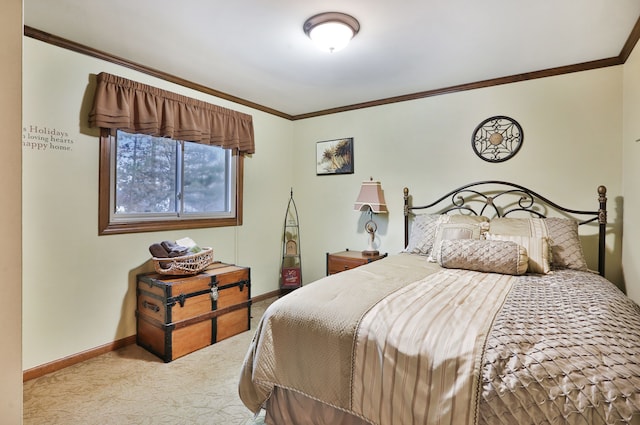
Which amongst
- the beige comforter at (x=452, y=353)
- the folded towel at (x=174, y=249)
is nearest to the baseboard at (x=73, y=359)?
the folded towel at (x=174, y=249)

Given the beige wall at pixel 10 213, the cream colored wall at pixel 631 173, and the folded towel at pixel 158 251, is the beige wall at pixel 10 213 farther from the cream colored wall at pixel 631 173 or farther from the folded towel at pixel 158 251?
the cream colored wall at pixel 631 173

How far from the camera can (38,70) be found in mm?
2244

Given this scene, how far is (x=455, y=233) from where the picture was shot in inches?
104

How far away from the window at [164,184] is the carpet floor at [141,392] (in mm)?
1034

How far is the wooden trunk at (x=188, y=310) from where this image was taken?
248cm

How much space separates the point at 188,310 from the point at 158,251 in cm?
54

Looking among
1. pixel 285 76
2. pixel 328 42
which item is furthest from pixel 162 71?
pixel 328 42

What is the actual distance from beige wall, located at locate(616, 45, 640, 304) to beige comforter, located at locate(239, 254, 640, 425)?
23.0 inches

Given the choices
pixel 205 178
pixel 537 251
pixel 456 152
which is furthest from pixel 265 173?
pixel 537 251

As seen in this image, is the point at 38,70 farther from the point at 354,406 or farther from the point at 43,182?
the point at 354,406

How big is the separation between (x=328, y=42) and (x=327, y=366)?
1965 mm

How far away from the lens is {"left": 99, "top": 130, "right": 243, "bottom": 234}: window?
265 centimetres

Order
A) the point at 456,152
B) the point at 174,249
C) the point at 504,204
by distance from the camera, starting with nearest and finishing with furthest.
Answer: the point at 174,249, the point at 504,204, the point at 456,152

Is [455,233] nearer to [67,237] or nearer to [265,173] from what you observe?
[265,173]
